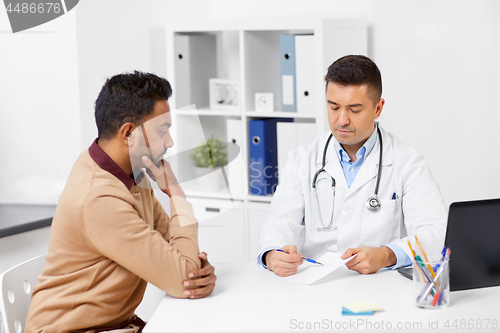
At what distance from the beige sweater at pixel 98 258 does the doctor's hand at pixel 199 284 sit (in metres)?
0.02

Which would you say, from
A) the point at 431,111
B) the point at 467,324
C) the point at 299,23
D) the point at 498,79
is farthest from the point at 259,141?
the point at 467,324

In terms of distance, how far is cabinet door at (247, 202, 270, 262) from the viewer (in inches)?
107

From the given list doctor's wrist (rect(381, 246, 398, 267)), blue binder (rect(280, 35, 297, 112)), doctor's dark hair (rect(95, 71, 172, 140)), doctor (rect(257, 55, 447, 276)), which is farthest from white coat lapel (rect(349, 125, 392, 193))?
blue binder (rect(280, 35, 297, 112))

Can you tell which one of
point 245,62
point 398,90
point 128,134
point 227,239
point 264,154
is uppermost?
point 245,62

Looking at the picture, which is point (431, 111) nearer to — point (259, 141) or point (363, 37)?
point (363, 37)

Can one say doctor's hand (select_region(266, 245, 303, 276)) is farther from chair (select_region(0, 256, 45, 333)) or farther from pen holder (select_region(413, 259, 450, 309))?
chair (select_region(0, 256, 45, 333))

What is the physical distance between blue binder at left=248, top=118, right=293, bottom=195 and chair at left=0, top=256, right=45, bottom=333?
1335mm

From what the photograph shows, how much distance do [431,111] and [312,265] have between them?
1.41 metres

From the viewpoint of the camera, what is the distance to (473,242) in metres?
1.27

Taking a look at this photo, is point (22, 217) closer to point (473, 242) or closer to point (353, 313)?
point (353, 313)

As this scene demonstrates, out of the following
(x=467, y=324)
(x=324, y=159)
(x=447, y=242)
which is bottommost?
(x=467, y=324)

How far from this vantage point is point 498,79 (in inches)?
96.3

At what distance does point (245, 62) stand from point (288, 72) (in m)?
0.24

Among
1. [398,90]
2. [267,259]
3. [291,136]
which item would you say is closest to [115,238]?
[267,259]
